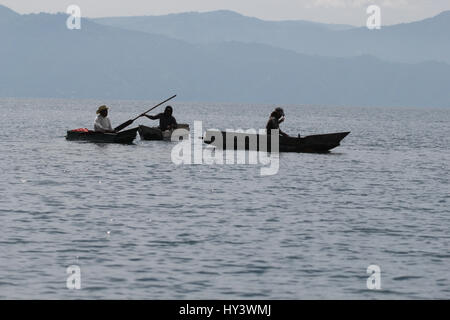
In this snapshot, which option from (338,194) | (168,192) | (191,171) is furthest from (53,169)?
(338,194)

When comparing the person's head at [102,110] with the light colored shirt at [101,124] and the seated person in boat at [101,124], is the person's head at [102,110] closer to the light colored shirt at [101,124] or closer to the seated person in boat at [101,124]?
the seated person in boat at [101,124]

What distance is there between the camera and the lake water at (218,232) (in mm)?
15539

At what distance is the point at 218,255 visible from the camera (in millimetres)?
17859

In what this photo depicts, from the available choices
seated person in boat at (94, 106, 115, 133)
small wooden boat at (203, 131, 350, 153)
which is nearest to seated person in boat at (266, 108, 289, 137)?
small wooden boat at (203, 131, 350, 153)

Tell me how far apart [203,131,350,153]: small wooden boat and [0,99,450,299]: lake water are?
523 centimetres

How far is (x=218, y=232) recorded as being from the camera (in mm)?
20516

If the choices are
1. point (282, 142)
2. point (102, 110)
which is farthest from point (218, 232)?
point (102, 110)

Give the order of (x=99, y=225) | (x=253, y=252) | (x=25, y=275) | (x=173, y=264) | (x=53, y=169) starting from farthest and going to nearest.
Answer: (x=53, y=169)
(x=99, y=225)
(x=253, y=252)
(x=173, y=264)
(x=25, y=275)

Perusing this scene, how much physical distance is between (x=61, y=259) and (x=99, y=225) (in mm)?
3958

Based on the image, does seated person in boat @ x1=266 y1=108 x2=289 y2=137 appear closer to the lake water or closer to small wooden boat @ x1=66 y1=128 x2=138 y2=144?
the lake water

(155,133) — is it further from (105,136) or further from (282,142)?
(282,142)

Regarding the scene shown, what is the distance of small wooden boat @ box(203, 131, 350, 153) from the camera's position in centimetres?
4241

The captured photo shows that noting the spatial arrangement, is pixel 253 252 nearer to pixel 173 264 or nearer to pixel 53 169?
pixel 173 264

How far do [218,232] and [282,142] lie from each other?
22.3 m
